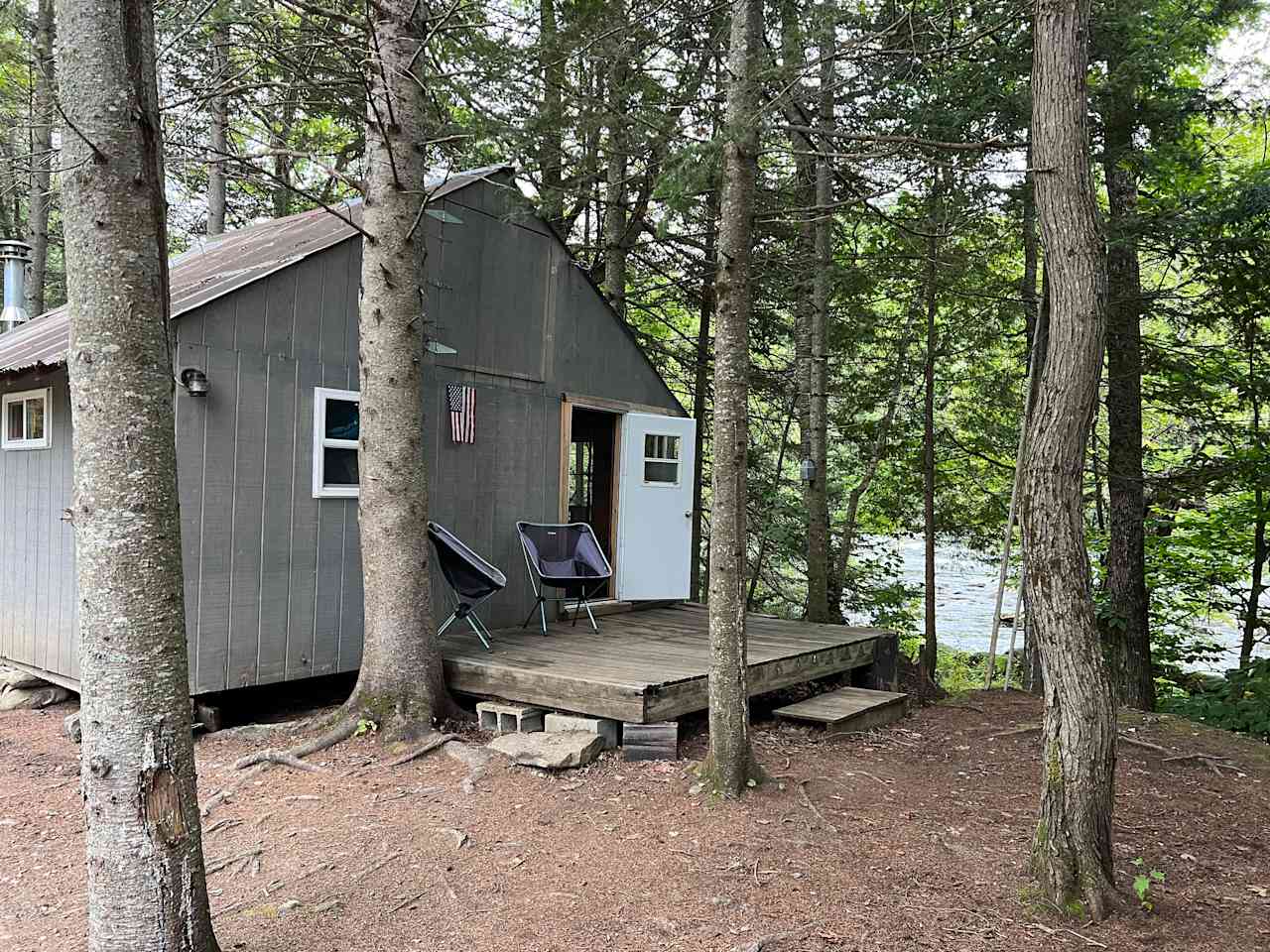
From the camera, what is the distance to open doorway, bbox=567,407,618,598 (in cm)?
768

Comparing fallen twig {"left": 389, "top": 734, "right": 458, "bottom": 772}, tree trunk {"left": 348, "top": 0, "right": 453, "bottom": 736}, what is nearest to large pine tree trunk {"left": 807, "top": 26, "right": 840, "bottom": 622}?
tree trunk {"left": 348, "top": 0, "right": 453, "bottom": 736}

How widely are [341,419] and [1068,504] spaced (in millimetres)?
3933

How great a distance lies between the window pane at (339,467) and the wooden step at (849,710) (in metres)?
2.84

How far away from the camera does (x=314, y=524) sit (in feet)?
16.5

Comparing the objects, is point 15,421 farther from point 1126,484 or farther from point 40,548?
point 1126,484

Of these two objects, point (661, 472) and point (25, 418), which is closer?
point (25, 418)

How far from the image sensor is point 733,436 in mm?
3600

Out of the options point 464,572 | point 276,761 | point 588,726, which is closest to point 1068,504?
point 588,726

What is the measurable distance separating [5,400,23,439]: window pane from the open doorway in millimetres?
3874

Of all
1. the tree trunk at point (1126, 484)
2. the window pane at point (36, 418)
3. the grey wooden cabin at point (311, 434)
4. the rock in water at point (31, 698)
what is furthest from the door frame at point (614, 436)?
the tree trunk at point (1126, 484)

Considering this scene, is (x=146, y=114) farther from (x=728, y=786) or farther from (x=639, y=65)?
(x=639, y=65)

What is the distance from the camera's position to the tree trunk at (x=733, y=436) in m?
3.58

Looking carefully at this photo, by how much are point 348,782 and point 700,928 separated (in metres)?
1.93

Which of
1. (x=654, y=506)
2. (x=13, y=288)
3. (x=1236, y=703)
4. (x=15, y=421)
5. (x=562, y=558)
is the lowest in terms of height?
(x=1236, y=703)
